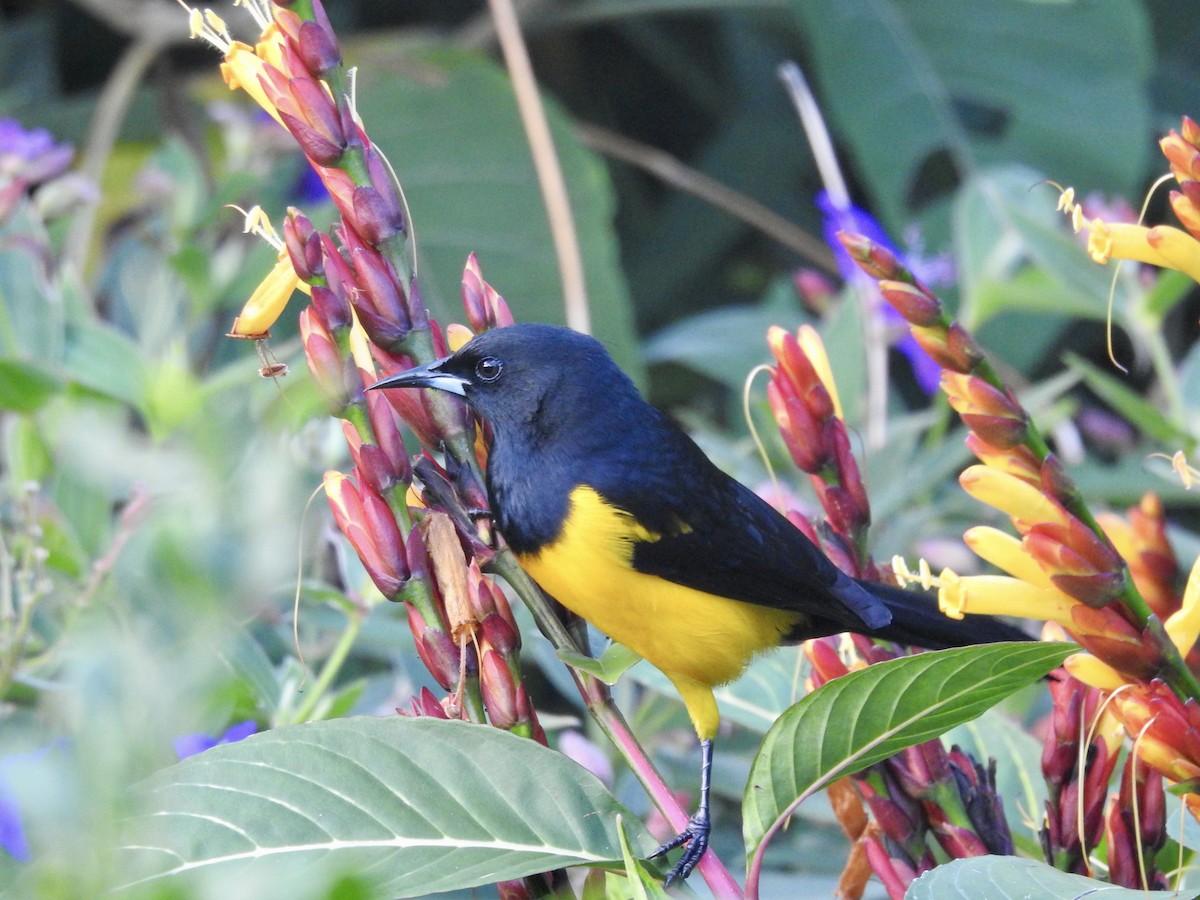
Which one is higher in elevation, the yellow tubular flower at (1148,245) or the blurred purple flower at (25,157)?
the yellow tubular flower at (1148,245)

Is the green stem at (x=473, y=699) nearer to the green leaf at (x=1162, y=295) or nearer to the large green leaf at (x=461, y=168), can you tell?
the green leaf at (x=1162, y=295)

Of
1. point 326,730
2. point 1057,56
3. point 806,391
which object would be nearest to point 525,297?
point 1057,56

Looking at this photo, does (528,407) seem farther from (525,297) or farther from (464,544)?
(525,297)

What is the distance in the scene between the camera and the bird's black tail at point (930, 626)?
102cm

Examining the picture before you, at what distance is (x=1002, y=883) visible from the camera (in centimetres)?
69

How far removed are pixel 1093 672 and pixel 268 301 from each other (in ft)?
1.83

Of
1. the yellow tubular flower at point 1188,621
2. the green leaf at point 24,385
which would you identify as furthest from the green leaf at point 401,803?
the green leaf at point 24,385

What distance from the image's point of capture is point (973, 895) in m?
0.69

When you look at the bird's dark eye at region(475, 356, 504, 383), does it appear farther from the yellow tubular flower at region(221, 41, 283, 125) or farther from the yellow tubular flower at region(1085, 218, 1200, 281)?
the yellow tubular flower at region(1085, 218, 1200, 281)

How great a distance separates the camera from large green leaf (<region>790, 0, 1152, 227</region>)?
270 cm

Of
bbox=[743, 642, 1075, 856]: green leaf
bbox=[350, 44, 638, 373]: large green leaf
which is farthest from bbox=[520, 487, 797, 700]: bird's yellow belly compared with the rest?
bbox=[350, 44, 638, 373]: large green leaf

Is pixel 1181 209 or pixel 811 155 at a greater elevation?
pixel 1181 209

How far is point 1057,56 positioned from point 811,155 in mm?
554

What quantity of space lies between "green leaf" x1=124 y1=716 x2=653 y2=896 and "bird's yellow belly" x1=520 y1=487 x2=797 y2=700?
22 centimetres
